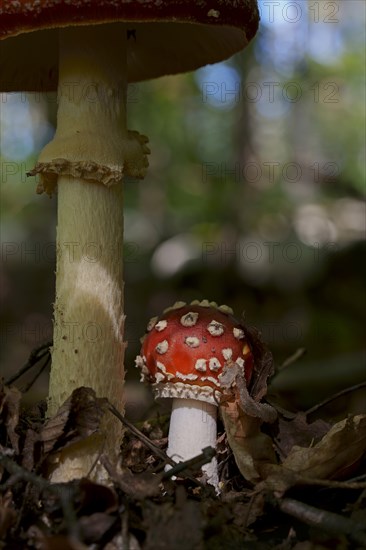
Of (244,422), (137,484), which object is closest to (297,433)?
(244,422)

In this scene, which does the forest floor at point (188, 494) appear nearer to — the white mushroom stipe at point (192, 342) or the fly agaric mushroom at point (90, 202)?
the fly agaric mushroom at point (90, 202)

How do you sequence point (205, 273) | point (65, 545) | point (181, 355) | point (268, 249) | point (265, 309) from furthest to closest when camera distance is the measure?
point (268, 249) → point (205, 273) → point (265, 309) → point (181, 355) → point (65, 545)

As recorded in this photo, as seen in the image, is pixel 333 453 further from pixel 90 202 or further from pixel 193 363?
pixel 90 202

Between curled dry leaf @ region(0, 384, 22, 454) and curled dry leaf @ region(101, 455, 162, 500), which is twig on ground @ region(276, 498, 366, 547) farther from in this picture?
curled dry leaf @ region(0, 384, 22, 454)

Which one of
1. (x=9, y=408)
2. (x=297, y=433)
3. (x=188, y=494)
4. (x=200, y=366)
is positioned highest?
(x=200, y=366)

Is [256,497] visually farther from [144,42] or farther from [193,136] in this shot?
[193,136]

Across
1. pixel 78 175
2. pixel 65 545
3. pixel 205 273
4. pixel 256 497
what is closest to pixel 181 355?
pixel 256 497
